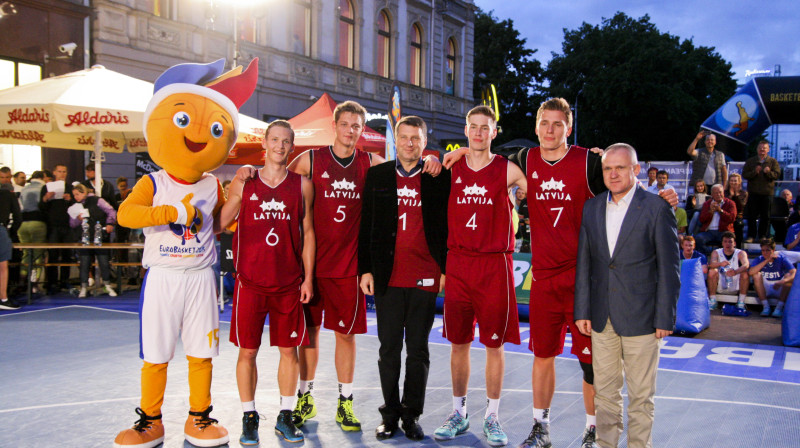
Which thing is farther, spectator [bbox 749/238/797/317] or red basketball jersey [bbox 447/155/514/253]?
spectator [bbox 749/238/797/317]

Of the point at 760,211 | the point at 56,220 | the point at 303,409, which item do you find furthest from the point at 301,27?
the point at 303,409

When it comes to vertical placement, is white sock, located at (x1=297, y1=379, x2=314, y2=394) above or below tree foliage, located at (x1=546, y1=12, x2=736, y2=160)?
below

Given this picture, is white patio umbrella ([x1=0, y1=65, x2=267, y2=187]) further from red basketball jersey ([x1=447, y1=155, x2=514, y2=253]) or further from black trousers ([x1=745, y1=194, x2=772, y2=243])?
black trousers ([x1=745, y1=194, x2=772, y2=243])

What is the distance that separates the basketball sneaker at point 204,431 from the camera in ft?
14.4

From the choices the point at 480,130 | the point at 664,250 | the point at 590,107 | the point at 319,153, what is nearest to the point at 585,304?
the point at 664,250

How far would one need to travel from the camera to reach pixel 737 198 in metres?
12.5

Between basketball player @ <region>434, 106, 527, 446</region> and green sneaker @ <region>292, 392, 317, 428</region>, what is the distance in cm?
101

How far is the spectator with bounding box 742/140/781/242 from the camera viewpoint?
473 inches

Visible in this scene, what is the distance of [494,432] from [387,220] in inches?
64.7

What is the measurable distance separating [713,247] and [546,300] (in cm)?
877

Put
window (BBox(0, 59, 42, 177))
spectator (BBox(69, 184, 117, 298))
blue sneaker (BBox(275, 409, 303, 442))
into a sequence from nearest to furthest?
blue sneaker (BBox(275, 409, 303, 442))
spectator (BBox(69, 184, 117, 298))
window (BBox(0, 59, 42, 177))

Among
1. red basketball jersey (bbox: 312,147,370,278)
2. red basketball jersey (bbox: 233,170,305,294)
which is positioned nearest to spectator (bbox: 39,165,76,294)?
red basketball jersey (bbox: 233,170,305,294)

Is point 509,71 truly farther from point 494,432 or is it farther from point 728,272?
point 494,432

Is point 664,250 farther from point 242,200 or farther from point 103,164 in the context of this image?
point 103,164
